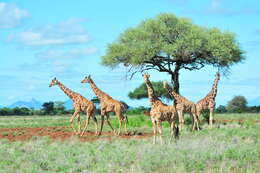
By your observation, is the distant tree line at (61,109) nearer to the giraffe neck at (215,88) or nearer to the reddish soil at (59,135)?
the giraffe neck at (215,88)

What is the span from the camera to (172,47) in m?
33.9

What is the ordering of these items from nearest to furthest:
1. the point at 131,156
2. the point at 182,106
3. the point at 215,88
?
the point at 131,156
the point at 182,106
the point at 215,88

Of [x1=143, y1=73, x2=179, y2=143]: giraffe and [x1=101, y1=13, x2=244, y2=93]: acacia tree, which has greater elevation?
[x1=101, y1=13, x2=244, y2=93]: acacia tree

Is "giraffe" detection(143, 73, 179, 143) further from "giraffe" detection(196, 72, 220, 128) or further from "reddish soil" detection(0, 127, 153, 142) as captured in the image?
"giraffe" detection(196, 72, 220, 128)

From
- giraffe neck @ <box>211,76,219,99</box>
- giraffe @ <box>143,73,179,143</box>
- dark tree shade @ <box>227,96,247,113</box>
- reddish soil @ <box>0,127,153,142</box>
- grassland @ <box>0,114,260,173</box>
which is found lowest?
grassland @ <box>0,114,260,173</box>

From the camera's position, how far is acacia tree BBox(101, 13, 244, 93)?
113ft

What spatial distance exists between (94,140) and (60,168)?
6.56m

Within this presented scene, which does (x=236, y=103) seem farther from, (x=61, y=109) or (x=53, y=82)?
(x=53, y=82)

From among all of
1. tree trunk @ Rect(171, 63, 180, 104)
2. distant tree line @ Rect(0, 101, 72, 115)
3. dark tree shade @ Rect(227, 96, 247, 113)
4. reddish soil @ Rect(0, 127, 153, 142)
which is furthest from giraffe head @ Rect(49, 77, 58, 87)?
dark tree shade @ Rect(227, 96, 247, 113)

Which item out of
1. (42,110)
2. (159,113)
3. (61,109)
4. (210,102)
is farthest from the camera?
(61,109)

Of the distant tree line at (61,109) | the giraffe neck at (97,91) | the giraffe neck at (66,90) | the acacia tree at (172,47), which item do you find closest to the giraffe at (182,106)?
the giraffe neck at (97,91)

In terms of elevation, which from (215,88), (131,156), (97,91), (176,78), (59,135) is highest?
(176,78)

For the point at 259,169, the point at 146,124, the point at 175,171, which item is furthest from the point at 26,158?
the point at 146,124

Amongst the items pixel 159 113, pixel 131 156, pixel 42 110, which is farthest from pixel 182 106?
pixel 42 110
